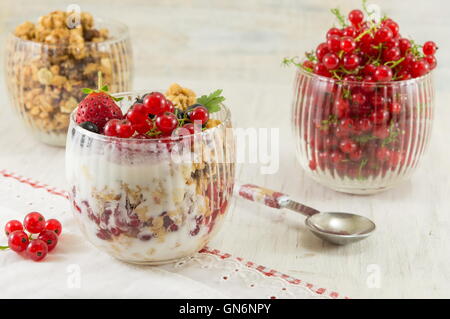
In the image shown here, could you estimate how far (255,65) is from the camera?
226cm

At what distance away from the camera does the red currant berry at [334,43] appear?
1.24 meters

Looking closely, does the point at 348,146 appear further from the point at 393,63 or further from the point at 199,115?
the point at 199,115

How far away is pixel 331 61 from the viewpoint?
1.25m

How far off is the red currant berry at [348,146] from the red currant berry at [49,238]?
0.55 meters

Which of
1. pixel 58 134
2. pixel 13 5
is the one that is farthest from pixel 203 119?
pixel 13 5

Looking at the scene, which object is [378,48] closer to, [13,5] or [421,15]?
[421,15]

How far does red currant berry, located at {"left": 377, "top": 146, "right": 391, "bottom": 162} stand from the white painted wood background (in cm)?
10

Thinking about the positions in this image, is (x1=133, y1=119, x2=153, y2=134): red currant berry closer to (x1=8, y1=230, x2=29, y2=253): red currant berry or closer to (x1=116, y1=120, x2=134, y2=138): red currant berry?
(x1=116, y1=120, x2=134, y2=138): red currant berry

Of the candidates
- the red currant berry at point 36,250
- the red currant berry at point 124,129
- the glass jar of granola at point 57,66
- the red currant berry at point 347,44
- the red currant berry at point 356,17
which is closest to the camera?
the red currant berry at point 124,129

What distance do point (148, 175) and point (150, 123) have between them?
3.1 inches

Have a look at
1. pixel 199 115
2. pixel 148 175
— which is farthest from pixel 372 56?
pixel 148 175

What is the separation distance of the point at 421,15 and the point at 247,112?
693 millimetres

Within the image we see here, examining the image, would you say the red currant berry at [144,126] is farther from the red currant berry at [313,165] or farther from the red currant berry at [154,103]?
the red currant berry at [313,165]

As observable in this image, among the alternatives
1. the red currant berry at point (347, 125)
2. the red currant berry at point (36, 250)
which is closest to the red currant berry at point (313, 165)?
the red currant berry at point (347, 125)
